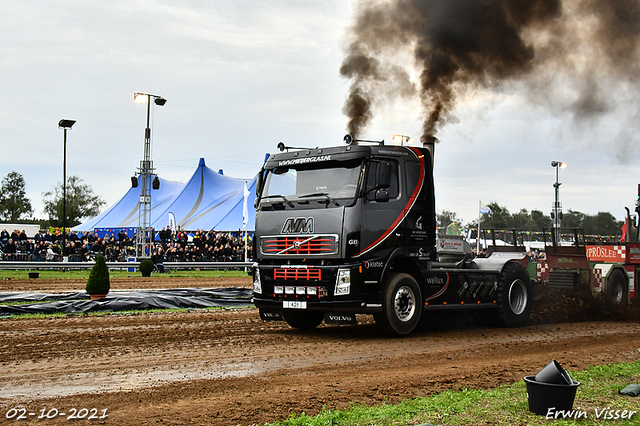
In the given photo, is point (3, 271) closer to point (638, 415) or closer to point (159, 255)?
point (159, 255)

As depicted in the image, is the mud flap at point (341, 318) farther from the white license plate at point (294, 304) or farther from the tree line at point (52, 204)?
the tree line at point (52, 204)

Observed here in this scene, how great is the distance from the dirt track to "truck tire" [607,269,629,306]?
3.57 metres

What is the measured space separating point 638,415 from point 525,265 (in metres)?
9.01

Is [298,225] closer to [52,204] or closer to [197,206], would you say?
[197,206]

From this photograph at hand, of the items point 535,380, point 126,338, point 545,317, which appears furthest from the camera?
point 545,317

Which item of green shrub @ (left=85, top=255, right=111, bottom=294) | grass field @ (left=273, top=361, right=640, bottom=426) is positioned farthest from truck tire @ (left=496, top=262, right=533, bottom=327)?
green shrub @ (left=85, top=255, right=111, bottom=294)

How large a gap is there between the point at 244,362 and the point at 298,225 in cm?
305

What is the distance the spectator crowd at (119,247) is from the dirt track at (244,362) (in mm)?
22466

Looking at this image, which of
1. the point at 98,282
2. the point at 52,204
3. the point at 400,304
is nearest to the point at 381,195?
the point at 400,304

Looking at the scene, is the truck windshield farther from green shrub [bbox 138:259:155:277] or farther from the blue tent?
the blue tent

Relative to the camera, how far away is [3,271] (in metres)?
31.1

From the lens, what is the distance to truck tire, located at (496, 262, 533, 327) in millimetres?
13016

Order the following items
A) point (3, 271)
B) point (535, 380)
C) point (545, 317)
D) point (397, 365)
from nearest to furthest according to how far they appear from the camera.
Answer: point (535, 380)
point (397, 365)
point (545, 317)
point (3, 271)

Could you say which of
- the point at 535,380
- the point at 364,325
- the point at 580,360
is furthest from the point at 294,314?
the point at 535,380
